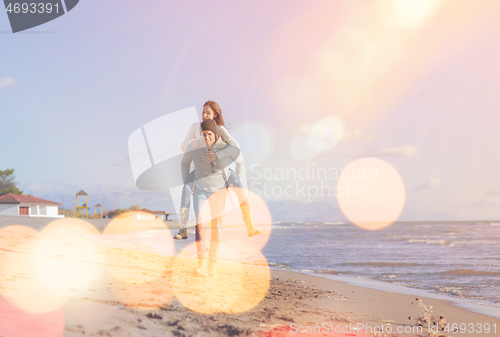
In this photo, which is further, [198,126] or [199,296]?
[198,126]

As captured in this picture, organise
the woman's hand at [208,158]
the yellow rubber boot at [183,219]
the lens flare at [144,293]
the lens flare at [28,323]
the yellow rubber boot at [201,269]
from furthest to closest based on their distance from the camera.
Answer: the yellow rubber boot at [201,269] → the woman's hand at [208,158] → the yellow rubber boot at [183,219] → the lens flare at [144,293] → the lens flare at [28,323]

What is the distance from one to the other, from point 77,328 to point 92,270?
2784mm

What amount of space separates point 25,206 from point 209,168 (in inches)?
1904

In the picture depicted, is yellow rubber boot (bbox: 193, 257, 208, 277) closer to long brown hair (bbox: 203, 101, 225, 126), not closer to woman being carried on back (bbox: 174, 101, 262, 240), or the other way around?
woman being carried on back (bbox: 174, 101, 262, 240)

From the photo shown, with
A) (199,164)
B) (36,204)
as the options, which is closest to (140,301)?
(199,164)

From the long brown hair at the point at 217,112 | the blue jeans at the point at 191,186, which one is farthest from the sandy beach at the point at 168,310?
the long brown hair at the point at 217,112

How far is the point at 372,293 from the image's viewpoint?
7699mm

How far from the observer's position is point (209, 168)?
186 inches

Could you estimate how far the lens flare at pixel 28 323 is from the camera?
8.31ft

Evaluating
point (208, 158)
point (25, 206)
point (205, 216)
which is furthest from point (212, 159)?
point (25, 206)

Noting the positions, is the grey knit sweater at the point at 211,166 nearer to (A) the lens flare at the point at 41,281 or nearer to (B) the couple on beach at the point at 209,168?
(B) the couple on beach at the point at 209,168

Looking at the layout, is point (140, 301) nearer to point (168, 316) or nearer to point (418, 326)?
point (168, 316)

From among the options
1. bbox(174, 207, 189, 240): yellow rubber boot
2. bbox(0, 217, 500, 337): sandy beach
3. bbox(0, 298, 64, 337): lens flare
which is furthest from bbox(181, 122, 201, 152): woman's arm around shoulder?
bbox(0, 298, 64, 337): lens flare

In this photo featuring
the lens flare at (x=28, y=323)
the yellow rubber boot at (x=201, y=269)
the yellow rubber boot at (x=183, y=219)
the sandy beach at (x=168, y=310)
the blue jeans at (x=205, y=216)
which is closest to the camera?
the lens flare at (x=28, y=323)
